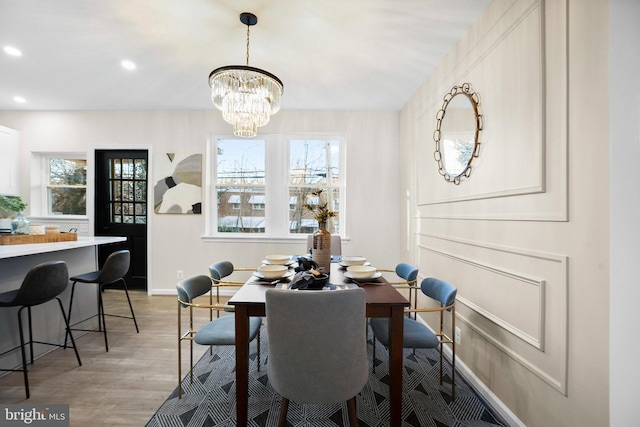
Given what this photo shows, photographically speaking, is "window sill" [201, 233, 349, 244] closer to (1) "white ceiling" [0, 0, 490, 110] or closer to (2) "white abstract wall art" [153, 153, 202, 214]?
(2) "white abstract wall art" [153, 153, 202, 214]

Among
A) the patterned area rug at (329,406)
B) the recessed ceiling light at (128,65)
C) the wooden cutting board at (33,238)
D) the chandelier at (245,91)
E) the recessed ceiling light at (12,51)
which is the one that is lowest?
the patterned area rug at (329,406)

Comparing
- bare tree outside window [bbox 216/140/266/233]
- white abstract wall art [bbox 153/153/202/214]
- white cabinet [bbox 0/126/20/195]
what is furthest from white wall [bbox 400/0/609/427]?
white cabinet [bbox 0/126/20/195]

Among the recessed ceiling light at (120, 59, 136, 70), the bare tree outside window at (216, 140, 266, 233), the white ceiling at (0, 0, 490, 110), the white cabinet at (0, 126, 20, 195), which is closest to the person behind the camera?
the white ceiling at (0, 0, 490, 110)

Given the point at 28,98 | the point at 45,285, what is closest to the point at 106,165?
the point at 28,98

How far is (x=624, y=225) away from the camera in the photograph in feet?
3.59

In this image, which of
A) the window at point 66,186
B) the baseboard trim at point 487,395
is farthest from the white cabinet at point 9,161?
the baseboard trim at point 487,395

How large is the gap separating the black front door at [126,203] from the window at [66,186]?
0.31m

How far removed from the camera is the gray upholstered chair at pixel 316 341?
1165mm

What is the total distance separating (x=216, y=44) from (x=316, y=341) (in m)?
2.50

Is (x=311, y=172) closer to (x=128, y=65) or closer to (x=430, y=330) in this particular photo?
(x=128, y=65)

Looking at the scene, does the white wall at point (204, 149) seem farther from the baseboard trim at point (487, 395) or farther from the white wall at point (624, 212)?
the white wall at point (624, 212)

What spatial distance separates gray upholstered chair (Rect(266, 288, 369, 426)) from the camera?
1165mm

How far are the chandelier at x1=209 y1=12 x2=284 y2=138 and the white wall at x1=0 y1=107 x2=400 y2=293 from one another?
69.1 inches

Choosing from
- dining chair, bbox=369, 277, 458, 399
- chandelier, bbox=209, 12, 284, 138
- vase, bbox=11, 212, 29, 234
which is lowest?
dining chair, bbox=369, 277, 458, 399
